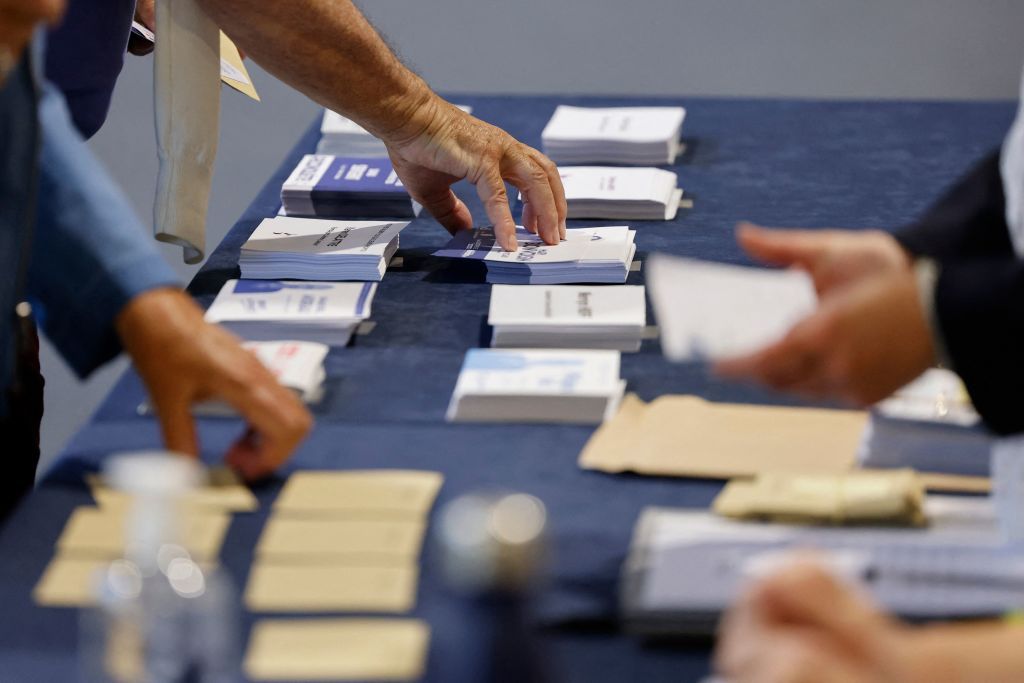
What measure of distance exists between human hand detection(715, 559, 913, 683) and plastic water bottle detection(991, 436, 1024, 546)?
14.0 inches

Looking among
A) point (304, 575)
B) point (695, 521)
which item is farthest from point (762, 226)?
point (304, 575)

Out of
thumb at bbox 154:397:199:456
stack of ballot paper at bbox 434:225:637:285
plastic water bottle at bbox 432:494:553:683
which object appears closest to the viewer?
plastic water bottle at bbox 432:494:553:683

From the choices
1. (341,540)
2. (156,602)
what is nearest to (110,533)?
(341,540)

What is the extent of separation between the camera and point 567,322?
71.1 inches

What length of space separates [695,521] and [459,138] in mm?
1032

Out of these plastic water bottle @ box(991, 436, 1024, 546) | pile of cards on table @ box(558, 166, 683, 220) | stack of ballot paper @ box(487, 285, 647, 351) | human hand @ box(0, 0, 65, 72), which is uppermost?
human hand @ box(0, 0, 65, 72)

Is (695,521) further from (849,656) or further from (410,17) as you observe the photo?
(410,17)

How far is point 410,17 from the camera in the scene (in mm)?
5184

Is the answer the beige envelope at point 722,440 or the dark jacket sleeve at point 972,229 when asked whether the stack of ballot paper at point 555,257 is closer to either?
the beige envelope at point 722,440

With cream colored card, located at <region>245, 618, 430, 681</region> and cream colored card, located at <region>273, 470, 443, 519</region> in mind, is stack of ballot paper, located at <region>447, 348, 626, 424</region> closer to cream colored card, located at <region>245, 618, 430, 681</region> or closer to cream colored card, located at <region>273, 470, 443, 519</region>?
cream colored card, located at <region>273, 470, 443, 519</region>

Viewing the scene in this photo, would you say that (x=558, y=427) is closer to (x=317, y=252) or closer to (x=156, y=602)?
(x=317, y=252)

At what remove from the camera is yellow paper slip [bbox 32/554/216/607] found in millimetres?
1248

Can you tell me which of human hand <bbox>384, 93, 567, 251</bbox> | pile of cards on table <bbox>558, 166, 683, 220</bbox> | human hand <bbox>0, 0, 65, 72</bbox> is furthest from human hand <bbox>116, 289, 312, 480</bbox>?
pile of cards on table <bbox>558, 166, 683, 220</bbox>

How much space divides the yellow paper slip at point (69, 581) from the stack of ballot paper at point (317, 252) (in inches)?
31.7
